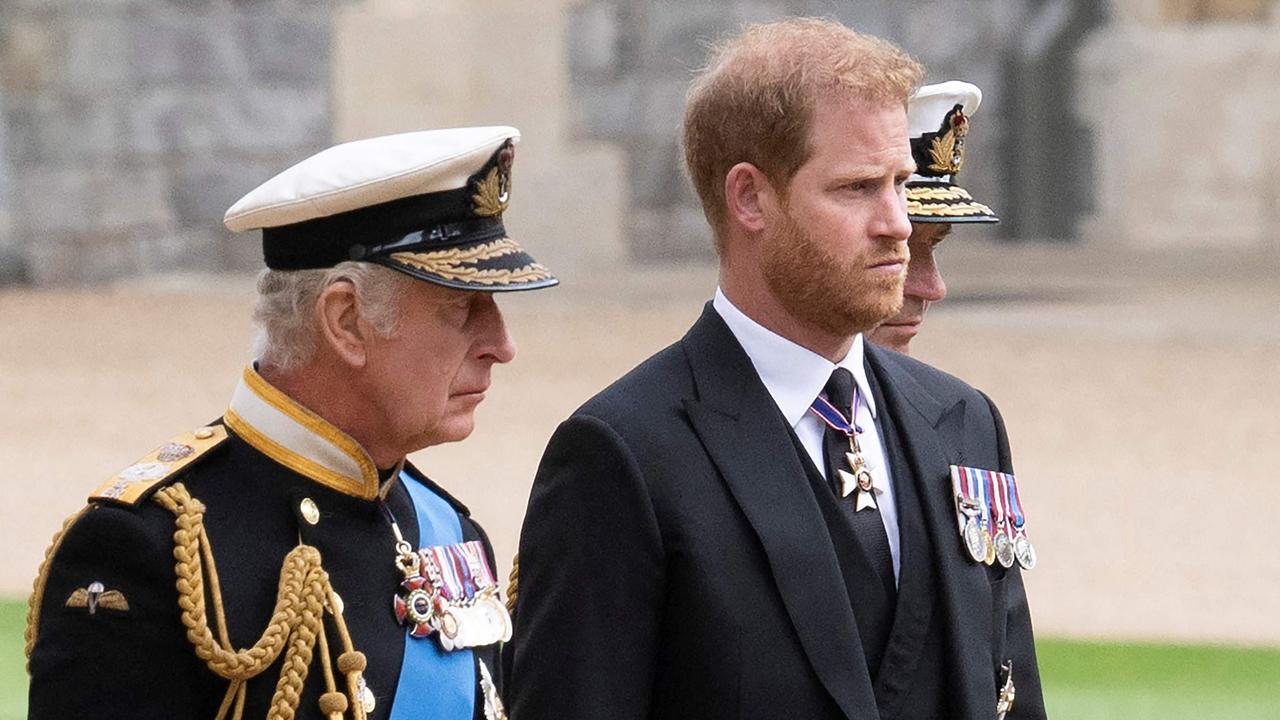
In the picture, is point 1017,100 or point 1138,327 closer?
point 1138,327

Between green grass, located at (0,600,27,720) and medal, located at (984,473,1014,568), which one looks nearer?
medal, located at (984,473,1014,568)

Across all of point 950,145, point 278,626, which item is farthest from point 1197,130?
point 278,626

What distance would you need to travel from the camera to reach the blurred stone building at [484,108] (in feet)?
52.9

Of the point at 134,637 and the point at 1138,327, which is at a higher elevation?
the point at 134,637

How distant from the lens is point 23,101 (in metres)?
16.8

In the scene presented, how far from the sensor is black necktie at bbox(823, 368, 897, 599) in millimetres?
2910

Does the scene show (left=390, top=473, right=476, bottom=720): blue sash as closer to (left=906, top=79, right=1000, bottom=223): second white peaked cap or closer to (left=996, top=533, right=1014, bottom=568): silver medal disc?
(left=996, top=533, right=1014, bottom=568): silver medal disc

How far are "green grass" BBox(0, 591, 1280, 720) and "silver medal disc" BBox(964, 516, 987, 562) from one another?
3.70 m

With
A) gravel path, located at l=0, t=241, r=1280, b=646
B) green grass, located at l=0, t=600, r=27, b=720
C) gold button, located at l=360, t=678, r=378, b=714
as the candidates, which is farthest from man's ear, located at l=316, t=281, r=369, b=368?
gravel path, located at l=0, t=241, r=1280, b=646

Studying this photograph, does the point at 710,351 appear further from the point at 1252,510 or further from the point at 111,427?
the point at 111,427

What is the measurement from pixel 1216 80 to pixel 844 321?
1471cm

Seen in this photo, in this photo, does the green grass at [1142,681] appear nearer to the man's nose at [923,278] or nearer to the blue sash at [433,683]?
the man's nose at [923,278]

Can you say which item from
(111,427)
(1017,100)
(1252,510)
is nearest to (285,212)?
(1252,510)

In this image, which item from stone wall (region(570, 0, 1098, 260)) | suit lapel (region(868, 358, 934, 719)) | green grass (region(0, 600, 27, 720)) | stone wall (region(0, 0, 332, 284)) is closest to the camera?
suit lapel (region(868, 358, 934, 719))
